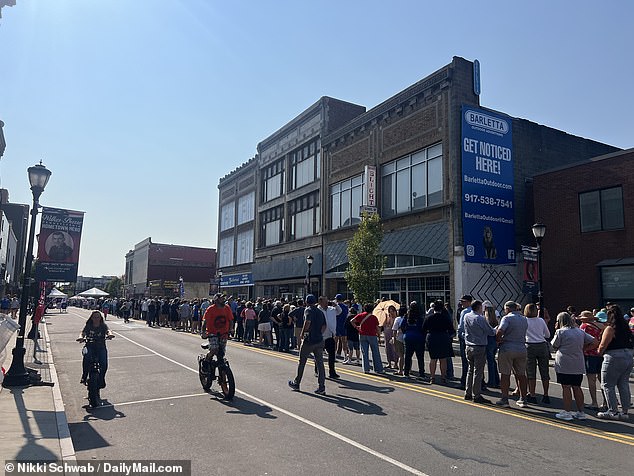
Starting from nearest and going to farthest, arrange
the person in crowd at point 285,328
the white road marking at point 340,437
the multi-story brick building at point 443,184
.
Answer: the white road marking at point 340,437 < the person in crowd at point 285,328 < the multi-story brick building at point 443,184

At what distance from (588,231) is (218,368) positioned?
1835 centimetres

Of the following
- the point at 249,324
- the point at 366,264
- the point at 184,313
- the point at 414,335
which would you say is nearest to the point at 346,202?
the point at 366,264

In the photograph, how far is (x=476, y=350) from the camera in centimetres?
941

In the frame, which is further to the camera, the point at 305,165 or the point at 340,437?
the point at 305,165

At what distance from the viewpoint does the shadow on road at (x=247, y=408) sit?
27.4ft

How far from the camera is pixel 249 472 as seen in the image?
18.3 ft

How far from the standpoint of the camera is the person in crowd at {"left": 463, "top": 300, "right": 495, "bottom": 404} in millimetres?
9414

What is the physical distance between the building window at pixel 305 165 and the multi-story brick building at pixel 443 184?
3141mm

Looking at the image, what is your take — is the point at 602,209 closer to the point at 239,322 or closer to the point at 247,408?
the point at 239,322

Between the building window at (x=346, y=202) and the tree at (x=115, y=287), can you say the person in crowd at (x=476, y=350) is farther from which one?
the tree at (x=115, y=287)

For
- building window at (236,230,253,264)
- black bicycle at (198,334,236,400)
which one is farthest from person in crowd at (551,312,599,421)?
building window at (236,230,253,264)

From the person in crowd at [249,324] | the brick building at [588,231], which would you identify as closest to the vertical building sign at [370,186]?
the brick building at [588,231]

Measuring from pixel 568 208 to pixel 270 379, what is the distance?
17033 millimetres

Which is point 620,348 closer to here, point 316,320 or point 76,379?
point 316,320
